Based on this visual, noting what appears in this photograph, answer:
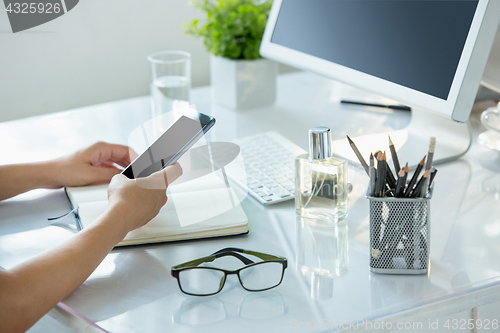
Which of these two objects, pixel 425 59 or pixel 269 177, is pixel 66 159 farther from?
pixel 425 59

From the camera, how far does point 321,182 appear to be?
0.67m

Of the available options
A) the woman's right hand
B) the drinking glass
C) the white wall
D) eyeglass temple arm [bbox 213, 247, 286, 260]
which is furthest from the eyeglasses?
the white wall

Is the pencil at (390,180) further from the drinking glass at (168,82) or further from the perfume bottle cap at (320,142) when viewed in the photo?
the drinking glass at (168,82)

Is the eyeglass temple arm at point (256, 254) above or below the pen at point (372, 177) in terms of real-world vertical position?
below

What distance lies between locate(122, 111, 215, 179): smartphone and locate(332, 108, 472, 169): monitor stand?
0.32 metres

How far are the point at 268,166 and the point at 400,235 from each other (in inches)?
13.1

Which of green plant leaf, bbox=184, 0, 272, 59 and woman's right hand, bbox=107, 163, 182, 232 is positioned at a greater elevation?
green plant leaf, bbox=184, 0, 272, 59

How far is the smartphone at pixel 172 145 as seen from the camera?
0.68 meters

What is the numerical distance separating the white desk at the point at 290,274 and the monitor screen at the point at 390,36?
0.60 ft

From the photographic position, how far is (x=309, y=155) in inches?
26.8

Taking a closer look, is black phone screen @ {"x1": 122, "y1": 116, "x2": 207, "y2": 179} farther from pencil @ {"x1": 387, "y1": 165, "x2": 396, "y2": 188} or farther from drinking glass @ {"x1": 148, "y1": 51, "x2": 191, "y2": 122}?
drinking glass @ {"x1": 148, "y1": 51, "x2": 191, "y2": 122}

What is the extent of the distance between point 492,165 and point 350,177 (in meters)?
0.26

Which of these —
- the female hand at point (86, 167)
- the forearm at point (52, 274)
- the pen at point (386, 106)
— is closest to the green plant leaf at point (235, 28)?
the pen at point (386, 106)

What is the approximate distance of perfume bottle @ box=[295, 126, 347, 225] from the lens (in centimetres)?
66
